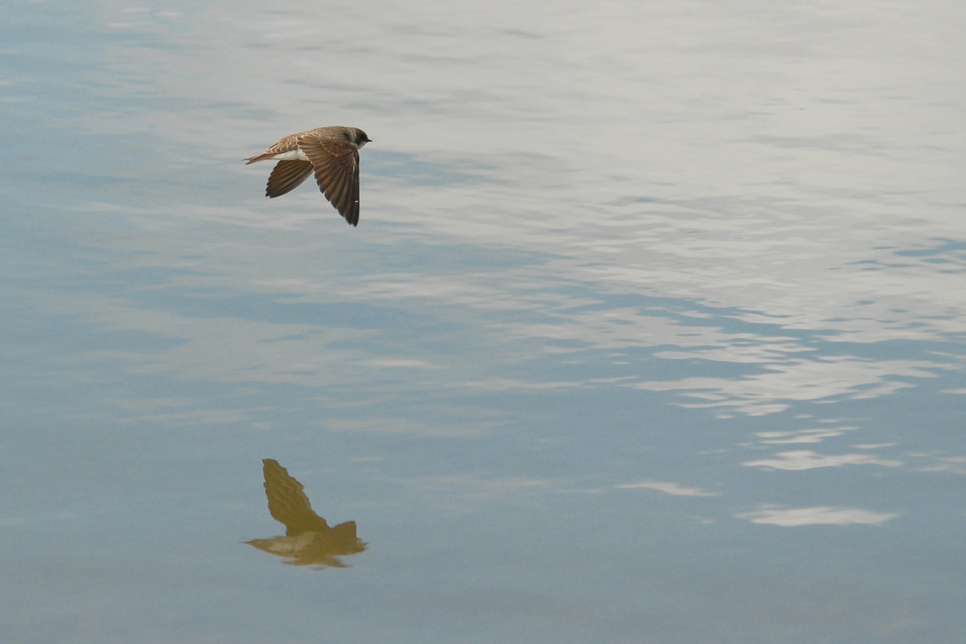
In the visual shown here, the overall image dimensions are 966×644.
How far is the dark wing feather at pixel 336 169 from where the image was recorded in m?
7.86

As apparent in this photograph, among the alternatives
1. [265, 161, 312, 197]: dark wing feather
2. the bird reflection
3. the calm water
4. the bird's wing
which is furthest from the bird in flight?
the bird reflection

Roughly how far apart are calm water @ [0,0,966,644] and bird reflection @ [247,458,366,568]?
0.02 m

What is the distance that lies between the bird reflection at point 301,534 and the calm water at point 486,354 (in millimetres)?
18

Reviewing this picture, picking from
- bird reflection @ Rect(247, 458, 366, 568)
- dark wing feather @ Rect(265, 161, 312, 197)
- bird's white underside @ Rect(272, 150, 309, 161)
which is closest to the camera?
bird reflection @ Rect(247, 458, 366, 568)

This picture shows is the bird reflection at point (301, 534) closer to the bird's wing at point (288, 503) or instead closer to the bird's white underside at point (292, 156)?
the bird's wing at point (288, 503)

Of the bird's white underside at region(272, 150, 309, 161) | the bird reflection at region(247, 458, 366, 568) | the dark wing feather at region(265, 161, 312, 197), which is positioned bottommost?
the bird reflection at region(247, 458, 366, 568)

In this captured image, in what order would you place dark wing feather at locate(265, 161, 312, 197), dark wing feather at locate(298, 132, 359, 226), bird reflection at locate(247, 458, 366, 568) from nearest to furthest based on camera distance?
1. bird reflection at locate(247, 458, 366, 568)
2. dark wing feather at locate(298, 132, 359, 226)
3. dark wing feather at locate(265, 161, 312, 197)

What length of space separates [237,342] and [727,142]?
212 inches

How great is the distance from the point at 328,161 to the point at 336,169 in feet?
0.29

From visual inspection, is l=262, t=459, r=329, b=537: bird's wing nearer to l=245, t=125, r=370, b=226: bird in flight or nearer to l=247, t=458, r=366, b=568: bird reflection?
l=247, t=458, r=366, b=568: bird reflection

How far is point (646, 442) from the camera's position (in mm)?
6410

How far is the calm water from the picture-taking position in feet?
17.0

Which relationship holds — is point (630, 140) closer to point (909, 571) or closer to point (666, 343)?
point (666, 343)

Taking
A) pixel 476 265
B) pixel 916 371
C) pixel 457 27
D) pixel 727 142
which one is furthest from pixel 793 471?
pixel 457 27
